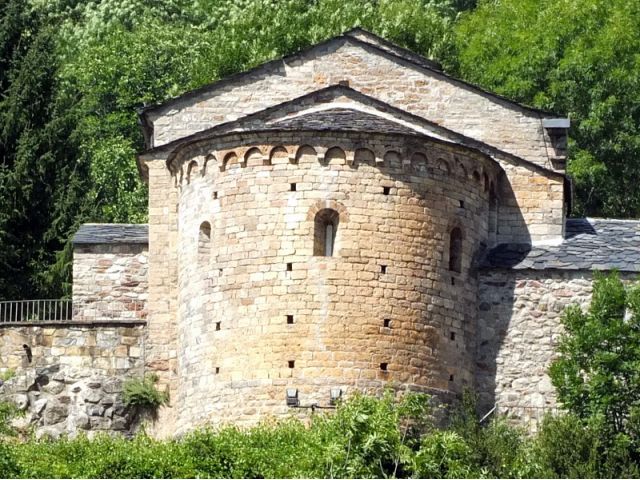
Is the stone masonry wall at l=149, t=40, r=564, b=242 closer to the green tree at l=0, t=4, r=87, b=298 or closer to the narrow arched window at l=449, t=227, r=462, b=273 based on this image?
the narrow arched window at l=449, t=227, r=462, b=273

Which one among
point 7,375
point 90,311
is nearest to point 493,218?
point 90,311

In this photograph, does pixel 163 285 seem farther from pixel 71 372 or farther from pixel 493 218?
pixel 493 218

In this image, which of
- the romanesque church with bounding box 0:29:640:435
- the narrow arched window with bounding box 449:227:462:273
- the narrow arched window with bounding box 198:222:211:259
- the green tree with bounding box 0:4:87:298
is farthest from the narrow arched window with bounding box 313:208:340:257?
the green tree with bounding box 0:4:87:298

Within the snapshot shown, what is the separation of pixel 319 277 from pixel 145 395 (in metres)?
4.71

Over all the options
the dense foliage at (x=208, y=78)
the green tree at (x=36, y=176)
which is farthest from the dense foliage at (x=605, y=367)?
the green tree at (x=36, y=176)

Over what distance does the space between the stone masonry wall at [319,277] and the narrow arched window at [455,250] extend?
0.40ft

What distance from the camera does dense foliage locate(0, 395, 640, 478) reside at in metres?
47.0

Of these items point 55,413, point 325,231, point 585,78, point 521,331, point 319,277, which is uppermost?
point 585,78

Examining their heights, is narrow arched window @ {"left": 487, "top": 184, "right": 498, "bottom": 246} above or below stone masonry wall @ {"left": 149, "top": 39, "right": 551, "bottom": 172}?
below

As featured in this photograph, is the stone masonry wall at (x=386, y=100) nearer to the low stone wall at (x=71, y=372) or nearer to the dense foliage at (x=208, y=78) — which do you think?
the low stone wall at (x=71, y=372)

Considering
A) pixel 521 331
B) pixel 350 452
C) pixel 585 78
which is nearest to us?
pixel 350 452

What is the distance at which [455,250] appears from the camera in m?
52.1

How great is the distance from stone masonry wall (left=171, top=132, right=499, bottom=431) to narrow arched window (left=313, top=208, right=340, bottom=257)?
12 centimetres

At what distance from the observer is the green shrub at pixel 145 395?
5275 cm
